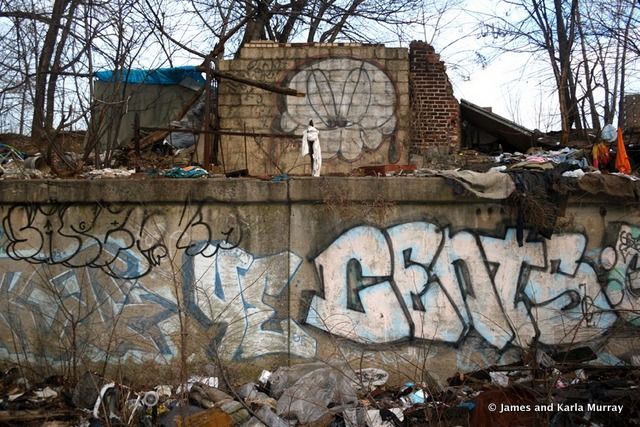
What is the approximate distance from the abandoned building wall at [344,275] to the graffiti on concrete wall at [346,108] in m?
3.93

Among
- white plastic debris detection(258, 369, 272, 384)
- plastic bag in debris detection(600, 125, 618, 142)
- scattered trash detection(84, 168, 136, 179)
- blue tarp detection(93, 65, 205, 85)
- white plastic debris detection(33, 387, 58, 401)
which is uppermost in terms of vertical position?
blue tarp detection(93, 65, 205, 85)

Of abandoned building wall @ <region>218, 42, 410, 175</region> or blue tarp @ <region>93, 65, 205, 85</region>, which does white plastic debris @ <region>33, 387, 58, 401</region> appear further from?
blue tarp @ <region>93, 65, 205, 85</region>

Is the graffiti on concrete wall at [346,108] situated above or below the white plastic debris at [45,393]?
above

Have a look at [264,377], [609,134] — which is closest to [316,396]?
[264,377]

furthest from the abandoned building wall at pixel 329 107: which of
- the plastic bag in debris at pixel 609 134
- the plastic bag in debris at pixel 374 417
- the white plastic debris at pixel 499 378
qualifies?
the plastic bag in debris at pixel 374 417

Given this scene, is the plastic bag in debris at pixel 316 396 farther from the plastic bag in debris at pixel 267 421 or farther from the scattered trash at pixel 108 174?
the scattered trash at pixel 108 174

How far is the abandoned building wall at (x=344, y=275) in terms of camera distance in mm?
6441

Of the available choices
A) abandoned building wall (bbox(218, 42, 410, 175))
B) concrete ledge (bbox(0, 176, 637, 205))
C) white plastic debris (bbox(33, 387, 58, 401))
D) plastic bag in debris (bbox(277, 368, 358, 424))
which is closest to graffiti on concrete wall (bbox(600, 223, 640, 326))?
concrete ledge (bbox(0, 176, 637, 205))

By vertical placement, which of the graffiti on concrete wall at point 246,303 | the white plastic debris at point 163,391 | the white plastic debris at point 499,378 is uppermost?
the graffiti on concrete wall at point 246,303

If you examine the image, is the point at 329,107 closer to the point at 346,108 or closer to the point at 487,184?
the point at 346,108

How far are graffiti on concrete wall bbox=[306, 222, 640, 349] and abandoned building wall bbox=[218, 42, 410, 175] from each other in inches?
154

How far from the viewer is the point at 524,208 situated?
21.0 feet

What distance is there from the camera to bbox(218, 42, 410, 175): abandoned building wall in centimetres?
1027

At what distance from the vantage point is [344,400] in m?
5.70
